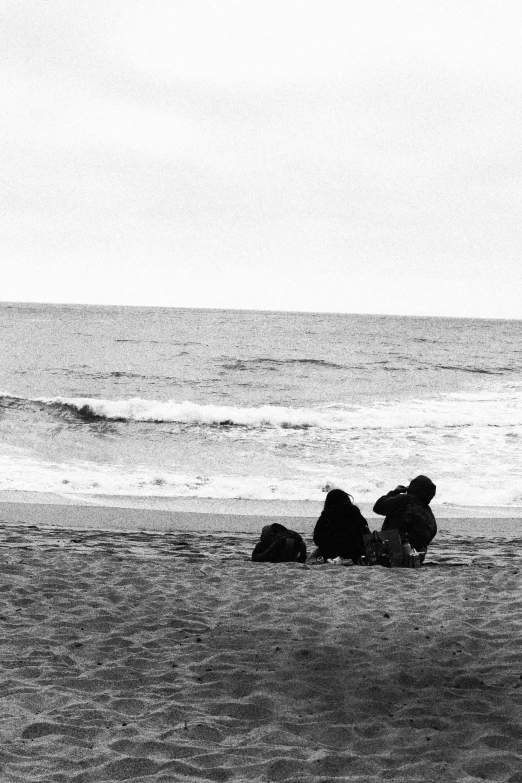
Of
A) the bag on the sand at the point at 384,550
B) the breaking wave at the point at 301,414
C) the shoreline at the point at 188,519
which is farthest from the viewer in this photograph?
the breaking wave at the point at 301,414

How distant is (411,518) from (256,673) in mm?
3440

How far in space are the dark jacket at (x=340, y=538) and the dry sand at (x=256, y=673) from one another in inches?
17.4

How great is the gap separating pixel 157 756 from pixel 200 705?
0.63 m

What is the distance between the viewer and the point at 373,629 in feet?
18.1

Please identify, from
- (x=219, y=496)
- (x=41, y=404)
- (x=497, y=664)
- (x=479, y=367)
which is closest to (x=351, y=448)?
(x=219, y=496)

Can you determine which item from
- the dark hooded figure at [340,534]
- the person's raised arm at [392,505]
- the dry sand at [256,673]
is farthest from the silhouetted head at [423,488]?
the dry sand at [256,673]

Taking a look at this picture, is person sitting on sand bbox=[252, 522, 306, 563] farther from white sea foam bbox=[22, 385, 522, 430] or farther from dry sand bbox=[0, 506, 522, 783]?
white sea foam bbox=[22, 385, 522, 430]

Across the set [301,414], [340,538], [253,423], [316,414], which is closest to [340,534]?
[340,538]

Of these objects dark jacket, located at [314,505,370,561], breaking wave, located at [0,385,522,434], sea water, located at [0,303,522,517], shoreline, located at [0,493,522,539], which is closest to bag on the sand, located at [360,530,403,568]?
dark jacket, located at [314,505,370,561]

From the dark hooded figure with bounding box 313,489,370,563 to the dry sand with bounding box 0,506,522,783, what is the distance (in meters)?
0.45

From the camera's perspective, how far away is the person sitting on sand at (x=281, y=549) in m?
7.70

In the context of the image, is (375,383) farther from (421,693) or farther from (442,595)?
(421,693)

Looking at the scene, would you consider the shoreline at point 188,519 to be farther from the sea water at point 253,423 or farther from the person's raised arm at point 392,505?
the person's raised arm at point 392,505

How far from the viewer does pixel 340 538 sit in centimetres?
778
